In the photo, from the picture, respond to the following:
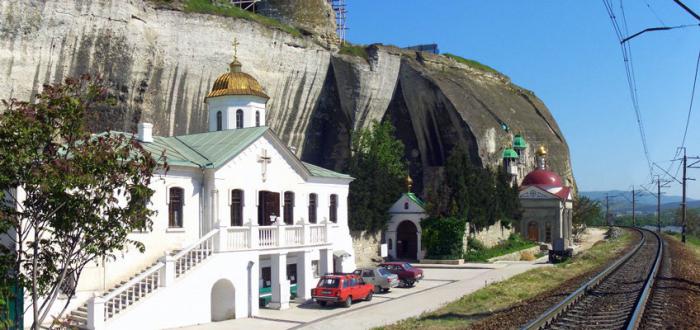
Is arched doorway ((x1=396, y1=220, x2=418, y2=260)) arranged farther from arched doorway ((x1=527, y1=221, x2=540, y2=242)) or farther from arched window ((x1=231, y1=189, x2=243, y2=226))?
arched window ((x1=231, y1=189, x2=243, y2=226))

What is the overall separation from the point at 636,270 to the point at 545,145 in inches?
1914

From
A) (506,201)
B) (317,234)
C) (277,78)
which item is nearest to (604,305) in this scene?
(317,234)

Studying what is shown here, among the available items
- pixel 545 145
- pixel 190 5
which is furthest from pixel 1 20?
pixel 545 145

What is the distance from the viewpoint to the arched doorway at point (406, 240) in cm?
4622

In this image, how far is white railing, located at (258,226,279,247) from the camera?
81.4 feet

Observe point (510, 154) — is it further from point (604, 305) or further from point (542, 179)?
point (604, 305)

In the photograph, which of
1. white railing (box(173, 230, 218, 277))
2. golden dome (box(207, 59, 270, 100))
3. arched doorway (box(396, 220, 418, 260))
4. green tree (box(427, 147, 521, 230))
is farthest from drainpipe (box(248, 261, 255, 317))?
arched doorway (box(396, 220, 418, 260))

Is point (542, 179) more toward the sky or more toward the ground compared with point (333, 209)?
more toward the sky

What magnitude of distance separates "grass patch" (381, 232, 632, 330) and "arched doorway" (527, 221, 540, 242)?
24239 mm

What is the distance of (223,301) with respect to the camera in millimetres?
23562

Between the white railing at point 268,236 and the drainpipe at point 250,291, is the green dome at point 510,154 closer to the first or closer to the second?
the white railing at point 268,236

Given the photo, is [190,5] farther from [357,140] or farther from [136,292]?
[136,292]

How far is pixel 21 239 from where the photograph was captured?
10.4 metres

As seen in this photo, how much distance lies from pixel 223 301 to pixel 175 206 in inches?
142
